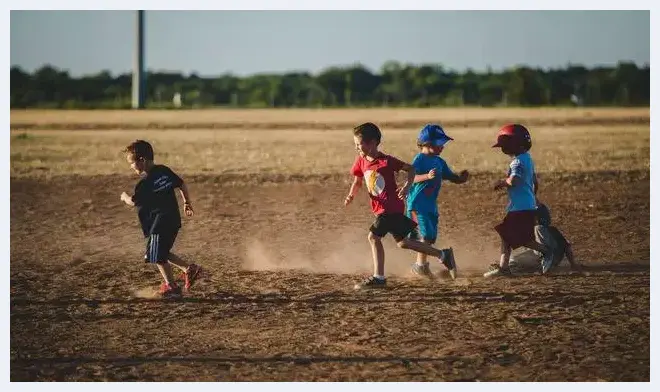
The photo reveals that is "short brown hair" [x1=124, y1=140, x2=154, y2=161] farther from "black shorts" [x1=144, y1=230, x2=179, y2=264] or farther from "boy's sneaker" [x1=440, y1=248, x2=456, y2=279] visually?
"boy's sneaker" [x1=440, y1=248, x2=456, y2=279]

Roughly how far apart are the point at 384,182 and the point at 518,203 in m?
1.24

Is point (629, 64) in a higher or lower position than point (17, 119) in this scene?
higher

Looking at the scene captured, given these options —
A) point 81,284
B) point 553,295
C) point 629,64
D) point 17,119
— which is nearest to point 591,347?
point 553,295

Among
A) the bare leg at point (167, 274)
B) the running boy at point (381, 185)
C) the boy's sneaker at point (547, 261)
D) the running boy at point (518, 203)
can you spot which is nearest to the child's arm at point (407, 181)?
the running boy at point (381, 185)

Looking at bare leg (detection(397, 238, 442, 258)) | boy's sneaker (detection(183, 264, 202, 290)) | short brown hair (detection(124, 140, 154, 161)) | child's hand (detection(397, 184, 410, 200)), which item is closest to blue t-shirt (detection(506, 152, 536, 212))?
bare leg (detection(397, 238, 442, 258))

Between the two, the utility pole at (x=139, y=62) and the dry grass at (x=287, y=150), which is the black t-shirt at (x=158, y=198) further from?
the utility pole at (x=139, y=62)

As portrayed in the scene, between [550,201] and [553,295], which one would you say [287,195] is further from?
[553,295]

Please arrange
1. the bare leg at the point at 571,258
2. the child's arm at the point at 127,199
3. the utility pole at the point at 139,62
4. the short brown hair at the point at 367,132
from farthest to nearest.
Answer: the utility pole at the point at 139,62 < the bare leg at the point at 571,258 < the short brown hair at the point at 367,132 < the child's arm at the point at 127,199

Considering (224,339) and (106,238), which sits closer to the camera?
(224,339)

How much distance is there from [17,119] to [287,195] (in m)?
16.7

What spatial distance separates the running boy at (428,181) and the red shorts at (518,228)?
0.49 metres

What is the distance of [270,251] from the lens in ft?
32.7

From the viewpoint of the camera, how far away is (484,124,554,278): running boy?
26.4ft

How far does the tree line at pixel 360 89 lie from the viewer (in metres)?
31.7
